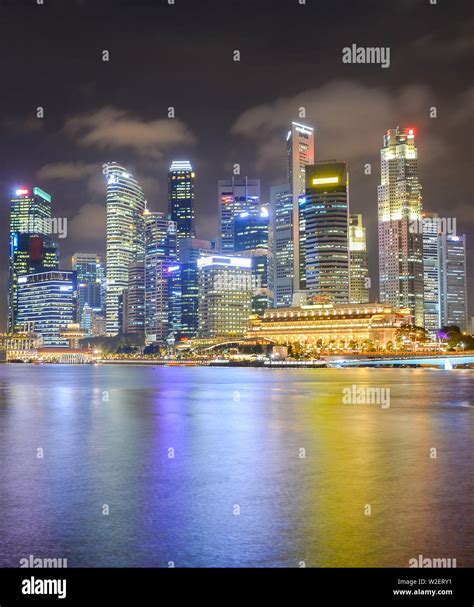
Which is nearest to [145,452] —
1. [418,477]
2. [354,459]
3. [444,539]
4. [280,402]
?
[354,459]

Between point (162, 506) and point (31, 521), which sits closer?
point (31, 521)

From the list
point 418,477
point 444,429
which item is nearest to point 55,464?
point 418,477

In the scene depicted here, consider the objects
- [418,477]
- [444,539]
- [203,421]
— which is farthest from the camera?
[203,421]

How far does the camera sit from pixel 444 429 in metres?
36.7

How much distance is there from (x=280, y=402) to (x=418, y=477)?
3534 cm

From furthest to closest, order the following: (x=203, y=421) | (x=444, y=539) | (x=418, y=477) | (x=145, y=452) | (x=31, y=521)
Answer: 1. (x=203, y=421)
2. (x=145, y=452)
3. (x=418, y=477)
4. (x=31, y=521)
5. (x=444, y=539)

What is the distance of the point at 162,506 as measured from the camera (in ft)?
60.0

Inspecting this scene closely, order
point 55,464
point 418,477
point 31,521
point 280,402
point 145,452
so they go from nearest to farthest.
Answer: point 31,521, point 418,477, point 55,464, point 145,452, point 280,402
